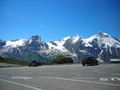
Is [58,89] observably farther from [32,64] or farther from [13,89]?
[32,64]

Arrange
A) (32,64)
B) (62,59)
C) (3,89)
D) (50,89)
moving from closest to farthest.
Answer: (50,89)
(3,89)
(32,64)
(62,59)

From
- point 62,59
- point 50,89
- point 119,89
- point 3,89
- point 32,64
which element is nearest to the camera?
point 119,89

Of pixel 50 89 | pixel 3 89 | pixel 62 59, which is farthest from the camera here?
pixel 62 59

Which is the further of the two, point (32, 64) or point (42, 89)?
point (32, 64)

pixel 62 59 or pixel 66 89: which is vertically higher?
pixel 62 59

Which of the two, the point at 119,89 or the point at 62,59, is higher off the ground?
the point at 62,59

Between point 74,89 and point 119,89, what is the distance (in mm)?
2618

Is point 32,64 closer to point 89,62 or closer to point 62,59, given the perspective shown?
point 62,59

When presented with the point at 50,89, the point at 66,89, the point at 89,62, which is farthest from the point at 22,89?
the point at 89,62

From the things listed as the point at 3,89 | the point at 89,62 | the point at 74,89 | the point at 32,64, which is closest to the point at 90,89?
the point at 74,89

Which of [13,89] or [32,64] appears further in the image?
[32,64]

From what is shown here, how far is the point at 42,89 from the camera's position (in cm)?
1278

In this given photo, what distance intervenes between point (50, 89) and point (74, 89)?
1.51m

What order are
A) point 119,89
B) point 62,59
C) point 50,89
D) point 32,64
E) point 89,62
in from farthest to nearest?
point 62,59 < point 32,64 < point 89,62 < point 50,89 < point 119,89
